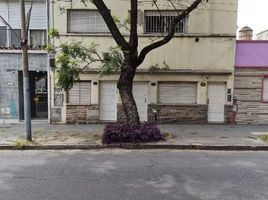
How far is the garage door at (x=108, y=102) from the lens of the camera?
16047 millimetres

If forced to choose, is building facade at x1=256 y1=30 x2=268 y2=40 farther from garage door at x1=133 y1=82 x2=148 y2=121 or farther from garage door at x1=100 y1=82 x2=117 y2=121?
garage door at x1=100 y1=82 x2=117 y2=121

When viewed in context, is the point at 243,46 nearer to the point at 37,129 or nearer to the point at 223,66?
the point at 223,66

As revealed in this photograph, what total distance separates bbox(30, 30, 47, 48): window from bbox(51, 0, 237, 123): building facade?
3.08 ft

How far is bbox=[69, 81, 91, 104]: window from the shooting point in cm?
1599

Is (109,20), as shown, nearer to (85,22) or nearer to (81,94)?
(85,22)

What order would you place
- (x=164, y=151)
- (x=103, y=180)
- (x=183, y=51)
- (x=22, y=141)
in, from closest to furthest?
(x=103, y=180)
(x=164, y=151)
(x=22, y=141)
(x=183, y=51)

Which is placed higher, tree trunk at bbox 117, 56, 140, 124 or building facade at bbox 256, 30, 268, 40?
building facade at bbox 256, 30, 268, 40

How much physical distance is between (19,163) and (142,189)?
12.7 ft

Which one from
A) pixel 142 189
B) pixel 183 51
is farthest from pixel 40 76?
pixel 142 189

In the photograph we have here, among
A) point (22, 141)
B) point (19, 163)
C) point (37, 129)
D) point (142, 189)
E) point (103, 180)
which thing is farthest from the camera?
point (37, 129)

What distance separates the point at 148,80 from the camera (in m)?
15.9

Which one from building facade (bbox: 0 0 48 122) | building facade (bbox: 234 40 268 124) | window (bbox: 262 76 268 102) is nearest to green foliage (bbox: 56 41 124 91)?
building facade (bbox: 0 0 48 122)

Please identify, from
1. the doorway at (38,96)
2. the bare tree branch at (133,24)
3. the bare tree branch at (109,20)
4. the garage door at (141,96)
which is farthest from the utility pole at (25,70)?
the garage door at (141,96)

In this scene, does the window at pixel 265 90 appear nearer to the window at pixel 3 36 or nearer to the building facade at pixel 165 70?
the building facade at pixel 165 70
